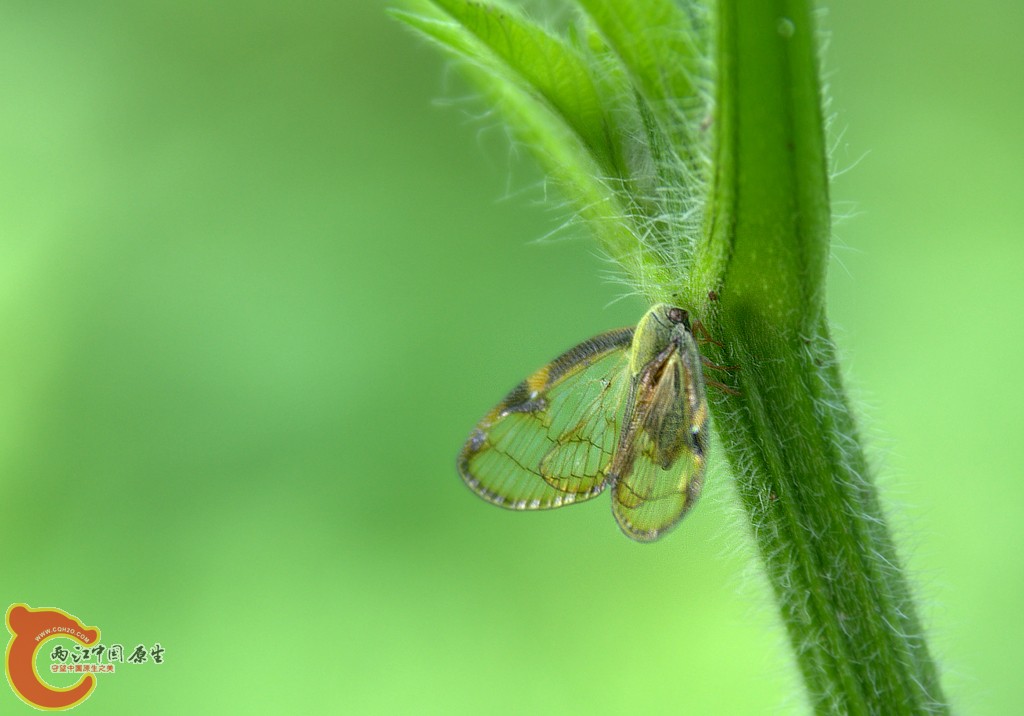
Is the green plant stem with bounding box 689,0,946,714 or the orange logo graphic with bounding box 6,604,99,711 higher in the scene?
the green plant stem with bounding box 689,0,946,714

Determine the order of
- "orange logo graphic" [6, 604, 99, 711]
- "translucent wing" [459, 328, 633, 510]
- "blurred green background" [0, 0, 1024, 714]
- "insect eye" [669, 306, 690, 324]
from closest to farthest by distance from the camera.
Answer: "insect eye" [669, 306, 690, 324] → "translucent wing" [459, 328, 633, 510] → "orange logo graphic" [6, 604, 99, 711] → "blurred green background" [0, 0, 1024, 714]

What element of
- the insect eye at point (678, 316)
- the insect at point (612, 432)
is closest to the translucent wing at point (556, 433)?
the insect at point (612, 432)

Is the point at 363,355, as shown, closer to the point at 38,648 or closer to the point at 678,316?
the point at 38,648

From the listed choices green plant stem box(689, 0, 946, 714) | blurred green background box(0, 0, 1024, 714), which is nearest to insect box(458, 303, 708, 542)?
green plant stem box(689, 0, 946, 714)

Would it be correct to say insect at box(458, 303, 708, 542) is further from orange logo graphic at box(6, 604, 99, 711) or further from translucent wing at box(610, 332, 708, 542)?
orange logo graphic at box(6, 604, 99, 711)

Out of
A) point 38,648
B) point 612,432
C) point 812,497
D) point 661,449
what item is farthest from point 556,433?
point 38,648

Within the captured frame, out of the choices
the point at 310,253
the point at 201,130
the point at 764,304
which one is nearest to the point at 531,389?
the point at 764,304
